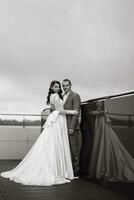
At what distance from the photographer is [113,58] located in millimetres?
11102

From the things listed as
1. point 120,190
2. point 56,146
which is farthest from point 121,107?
point 56,146

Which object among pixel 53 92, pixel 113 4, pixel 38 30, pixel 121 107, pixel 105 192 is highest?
pixel 113 4

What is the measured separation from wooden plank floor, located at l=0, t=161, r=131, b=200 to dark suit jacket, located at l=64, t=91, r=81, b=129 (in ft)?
3.60

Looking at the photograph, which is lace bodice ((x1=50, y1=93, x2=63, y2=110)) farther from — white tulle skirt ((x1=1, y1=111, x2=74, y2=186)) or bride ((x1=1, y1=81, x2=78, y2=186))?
white tulle skirt ((x1=1, y1=111, x2=74, y2=186))

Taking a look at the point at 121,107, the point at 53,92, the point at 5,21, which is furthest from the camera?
the point at 5,21

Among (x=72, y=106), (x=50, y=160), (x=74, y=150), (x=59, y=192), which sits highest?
(x=72, y=106)

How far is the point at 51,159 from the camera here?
20.1ft

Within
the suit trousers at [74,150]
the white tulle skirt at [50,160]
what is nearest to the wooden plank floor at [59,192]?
the white tulle skirt at [50,160]

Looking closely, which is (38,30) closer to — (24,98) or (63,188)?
(24,98)

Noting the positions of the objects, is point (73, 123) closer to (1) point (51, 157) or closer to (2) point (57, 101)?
(2) point (57, 101)

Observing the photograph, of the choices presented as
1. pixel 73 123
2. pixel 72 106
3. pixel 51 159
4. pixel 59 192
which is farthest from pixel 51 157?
pixel 59 192

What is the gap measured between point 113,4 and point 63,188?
293 inches

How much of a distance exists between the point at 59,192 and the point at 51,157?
1.29 meters

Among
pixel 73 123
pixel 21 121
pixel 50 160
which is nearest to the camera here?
pixel 50 160
